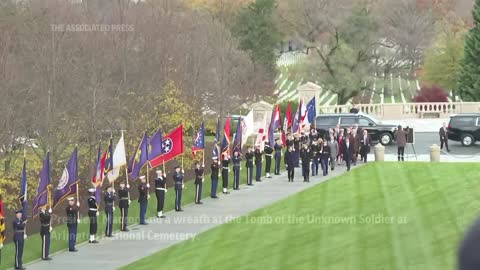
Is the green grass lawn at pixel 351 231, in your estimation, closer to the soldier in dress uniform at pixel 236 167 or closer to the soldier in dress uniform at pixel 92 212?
the soldier in dress uniform at pixel 92 212

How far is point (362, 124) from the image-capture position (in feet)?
136

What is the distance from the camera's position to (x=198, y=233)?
2173cm

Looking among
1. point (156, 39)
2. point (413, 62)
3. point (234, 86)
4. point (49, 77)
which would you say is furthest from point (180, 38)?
point (413, 62)

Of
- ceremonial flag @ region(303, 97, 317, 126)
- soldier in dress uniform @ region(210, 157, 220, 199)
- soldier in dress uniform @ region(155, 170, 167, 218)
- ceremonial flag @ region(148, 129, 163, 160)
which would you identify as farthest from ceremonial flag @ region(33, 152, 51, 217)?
ceremonial flag @ region(303, 97, 317, 126)

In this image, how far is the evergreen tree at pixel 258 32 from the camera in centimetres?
6975

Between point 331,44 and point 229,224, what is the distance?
151 feet

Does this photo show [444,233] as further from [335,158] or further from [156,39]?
[156,39]

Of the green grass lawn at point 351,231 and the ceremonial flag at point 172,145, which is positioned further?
the ceremonial flag at point 172,145

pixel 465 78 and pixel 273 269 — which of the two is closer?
pixel 273 269

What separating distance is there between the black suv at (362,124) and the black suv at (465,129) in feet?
8.77

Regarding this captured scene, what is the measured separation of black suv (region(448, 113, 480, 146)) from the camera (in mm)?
41000

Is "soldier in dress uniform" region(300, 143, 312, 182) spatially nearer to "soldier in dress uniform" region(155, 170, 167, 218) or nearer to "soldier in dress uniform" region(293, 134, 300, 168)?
"soldier in dress uniform" region(293, 134, 300, 168)

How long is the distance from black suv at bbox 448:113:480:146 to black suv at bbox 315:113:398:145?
8.77 ft

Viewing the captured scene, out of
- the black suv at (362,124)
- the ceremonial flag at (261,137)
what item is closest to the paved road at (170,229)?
the ceremonial flag at (261,137)
